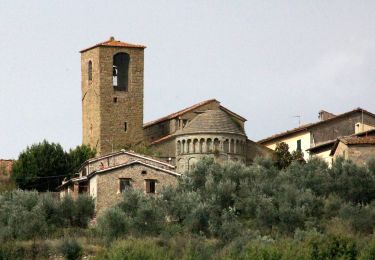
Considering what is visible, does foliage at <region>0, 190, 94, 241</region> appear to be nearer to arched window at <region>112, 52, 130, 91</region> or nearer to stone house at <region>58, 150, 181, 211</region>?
stone house at <region>58, 150, 181, 211</region>

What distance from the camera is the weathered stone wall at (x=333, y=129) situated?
9194 centimetres

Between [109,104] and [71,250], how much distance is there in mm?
27386

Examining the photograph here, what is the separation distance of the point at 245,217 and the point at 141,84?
21.5m

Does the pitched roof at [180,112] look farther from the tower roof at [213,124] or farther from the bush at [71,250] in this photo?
the bush at [71,250]

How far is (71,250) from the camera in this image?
71562 mm

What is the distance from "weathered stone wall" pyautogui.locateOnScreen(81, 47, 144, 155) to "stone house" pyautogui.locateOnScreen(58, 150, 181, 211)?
1060cm

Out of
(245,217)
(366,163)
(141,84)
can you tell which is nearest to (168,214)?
(245,217)

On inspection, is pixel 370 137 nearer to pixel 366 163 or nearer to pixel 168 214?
pixel 366 163

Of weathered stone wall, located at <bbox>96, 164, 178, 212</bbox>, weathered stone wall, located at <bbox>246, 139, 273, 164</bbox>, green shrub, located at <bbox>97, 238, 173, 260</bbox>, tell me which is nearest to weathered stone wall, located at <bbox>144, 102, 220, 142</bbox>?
weathered stone wall, located at <bbox>246, 139, 273, 164</bbox>

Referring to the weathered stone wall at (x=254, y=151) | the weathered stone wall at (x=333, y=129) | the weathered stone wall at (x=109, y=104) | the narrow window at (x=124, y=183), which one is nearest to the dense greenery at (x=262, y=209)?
the narrow window at (x=124, y=183)

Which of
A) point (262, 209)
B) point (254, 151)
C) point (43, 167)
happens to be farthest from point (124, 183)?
point (254, 151)

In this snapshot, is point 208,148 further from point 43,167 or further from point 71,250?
point 71,250

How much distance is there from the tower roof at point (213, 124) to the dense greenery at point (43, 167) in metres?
5.52

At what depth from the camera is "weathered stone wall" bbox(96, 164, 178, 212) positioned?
8161 centimetres
